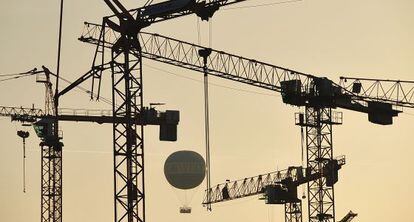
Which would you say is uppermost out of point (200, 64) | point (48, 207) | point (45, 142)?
point (200, 64)

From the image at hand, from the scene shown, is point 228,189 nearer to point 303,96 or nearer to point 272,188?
point 272,188

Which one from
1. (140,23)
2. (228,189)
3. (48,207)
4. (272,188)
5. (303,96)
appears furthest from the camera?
(228,189)

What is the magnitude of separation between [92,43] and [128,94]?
26.1 meters

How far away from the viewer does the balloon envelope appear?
106 metres

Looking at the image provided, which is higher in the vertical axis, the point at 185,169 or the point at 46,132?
the point at 46,132

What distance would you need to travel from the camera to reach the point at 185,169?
106 metres

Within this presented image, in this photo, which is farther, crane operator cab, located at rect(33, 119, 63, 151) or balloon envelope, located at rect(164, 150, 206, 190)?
crane operator cab, located at rect(33, 119, 63, 151)

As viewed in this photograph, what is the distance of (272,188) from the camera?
4043 inches

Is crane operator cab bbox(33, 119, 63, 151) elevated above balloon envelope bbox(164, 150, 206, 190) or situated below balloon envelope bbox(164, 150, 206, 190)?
above

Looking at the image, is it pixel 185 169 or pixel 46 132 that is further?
pixel 46 132

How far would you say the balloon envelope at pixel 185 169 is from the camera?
106 metres

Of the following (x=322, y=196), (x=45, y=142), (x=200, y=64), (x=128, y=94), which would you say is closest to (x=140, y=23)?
(x=128, y=94)

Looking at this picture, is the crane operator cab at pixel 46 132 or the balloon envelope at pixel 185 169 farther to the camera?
the crane operator cab at pixel 46 132

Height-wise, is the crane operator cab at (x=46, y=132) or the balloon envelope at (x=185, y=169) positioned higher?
the crane operator cab at (x=46, y=132)
